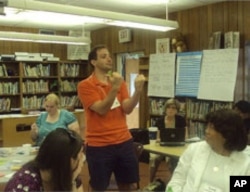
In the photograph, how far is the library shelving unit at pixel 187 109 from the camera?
560cm

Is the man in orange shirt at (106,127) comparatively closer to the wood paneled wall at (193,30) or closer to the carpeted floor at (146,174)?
the carpeted floor at (146,174)

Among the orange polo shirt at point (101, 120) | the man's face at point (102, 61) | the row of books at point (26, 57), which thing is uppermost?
the row of books at point (26, 57)

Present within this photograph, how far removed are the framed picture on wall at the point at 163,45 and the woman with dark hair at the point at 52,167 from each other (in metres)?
5.00

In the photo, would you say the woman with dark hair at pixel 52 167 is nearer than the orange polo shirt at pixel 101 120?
Yes

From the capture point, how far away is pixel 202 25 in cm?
A: 602

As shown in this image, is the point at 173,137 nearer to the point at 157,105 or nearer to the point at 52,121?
the point at 52,121

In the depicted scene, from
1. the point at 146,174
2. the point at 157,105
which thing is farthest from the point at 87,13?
the point at 157,105

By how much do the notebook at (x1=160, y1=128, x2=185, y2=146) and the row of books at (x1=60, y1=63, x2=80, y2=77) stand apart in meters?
4.84

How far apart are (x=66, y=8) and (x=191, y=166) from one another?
230 cm

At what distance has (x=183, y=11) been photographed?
634cm

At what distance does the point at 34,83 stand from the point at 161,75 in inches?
117

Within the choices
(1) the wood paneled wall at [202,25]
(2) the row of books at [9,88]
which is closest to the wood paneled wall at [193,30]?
(1) the wood paneled wall at [202,25]

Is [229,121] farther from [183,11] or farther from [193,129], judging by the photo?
[183,11]

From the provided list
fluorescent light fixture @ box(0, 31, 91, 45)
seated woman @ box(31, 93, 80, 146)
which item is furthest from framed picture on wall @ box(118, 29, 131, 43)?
seated woman @ box(31, 93, 80, 146)
